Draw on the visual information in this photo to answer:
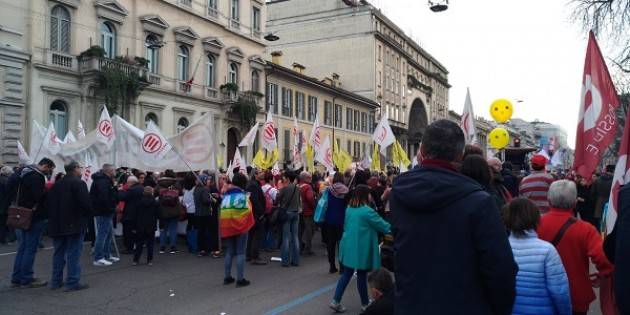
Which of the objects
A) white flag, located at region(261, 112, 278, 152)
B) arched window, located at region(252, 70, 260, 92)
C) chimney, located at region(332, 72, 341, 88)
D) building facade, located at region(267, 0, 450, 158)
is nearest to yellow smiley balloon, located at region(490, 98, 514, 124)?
white flag, located at region(261, 112, 278, 152)

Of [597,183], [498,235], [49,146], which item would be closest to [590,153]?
[498,235]

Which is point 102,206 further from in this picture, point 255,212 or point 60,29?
point 60,29

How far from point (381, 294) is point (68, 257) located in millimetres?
5705

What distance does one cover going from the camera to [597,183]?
11.7 m

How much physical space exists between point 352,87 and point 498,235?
58430 millimetres

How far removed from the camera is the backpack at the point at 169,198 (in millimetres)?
11398

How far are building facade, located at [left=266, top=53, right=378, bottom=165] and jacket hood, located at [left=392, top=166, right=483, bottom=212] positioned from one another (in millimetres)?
30720

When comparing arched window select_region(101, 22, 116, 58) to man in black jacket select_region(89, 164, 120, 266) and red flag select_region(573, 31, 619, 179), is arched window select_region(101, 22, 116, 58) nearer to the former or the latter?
man in black jacket select_region(89, 164, 120, 266)

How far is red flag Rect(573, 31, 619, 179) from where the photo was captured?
217 inches

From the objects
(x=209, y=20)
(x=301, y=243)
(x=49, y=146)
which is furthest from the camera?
(x=209, y=20)

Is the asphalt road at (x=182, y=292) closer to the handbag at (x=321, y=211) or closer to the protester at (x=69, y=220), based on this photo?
the protester at (x=69, y=220)

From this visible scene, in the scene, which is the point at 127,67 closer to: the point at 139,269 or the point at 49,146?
the point at 49,146

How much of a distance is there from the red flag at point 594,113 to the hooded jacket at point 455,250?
356 centimetres

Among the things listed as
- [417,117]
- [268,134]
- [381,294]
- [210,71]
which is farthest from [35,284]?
[417,117]
